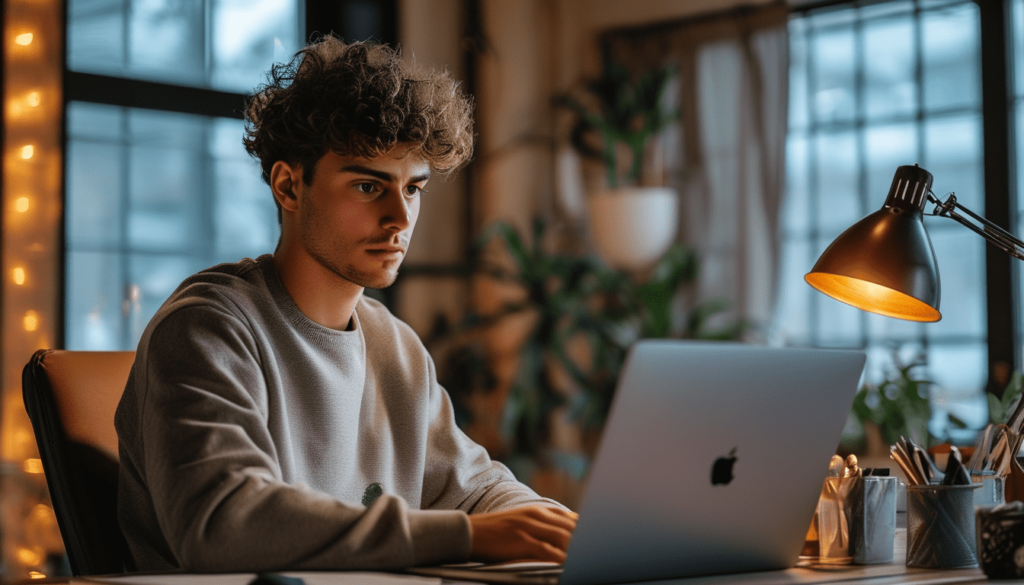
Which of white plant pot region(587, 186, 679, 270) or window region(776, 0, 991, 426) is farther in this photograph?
white plant pot region(587, 186, 679, 270)

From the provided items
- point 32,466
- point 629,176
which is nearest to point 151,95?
point 32,466

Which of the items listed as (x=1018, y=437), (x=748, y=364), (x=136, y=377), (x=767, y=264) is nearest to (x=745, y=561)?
(x=748, y=364)

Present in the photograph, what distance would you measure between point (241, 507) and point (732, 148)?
349 cm

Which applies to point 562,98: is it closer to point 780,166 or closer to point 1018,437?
point 780,166

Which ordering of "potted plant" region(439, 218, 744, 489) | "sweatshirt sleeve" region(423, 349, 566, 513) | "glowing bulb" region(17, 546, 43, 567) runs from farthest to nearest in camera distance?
"potted plant" region(439, 218, 744, 489)
"sweatshirt sleeve" region(423, 349, 566, 513)
"glowing bulb" region(17, 546, 43, 567)

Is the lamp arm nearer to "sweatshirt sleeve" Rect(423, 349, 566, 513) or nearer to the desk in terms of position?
the desk

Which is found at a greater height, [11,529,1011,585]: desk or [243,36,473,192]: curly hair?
[243,36,473,192]: curly hair

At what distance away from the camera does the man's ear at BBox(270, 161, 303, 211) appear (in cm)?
153

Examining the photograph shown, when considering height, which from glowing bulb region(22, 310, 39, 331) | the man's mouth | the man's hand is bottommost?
the man's hand

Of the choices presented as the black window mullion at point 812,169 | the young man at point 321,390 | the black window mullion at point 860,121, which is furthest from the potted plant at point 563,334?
the young man at point 321,390

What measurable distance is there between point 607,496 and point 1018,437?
2.21 feet

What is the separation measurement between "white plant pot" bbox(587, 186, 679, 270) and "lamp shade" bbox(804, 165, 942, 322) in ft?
9.79

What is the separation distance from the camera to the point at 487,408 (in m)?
4.70

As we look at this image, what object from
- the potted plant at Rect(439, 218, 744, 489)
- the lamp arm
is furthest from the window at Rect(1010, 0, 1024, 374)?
the lamp arm
